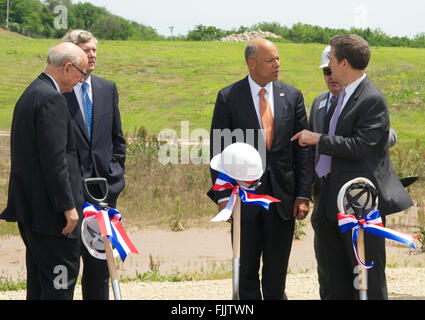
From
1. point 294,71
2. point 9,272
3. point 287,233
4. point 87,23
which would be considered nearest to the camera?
point 287,233

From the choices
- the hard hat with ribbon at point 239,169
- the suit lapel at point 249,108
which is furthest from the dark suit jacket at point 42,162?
the suit lapel at point 249,108

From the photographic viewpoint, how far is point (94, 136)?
4.71 meters

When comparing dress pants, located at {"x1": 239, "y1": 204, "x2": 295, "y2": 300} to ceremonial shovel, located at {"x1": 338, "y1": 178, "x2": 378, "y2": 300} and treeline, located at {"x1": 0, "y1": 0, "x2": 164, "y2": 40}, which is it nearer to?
ceremonial shovel, located at {"x1": 338, "y1": 178, "x2": 378, "y2": 300}

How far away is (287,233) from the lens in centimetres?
475

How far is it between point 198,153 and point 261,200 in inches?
477

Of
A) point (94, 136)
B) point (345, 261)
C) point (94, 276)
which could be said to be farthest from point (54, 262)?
point (345, 261)

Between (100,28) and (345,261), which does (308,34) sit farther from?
(345,261)

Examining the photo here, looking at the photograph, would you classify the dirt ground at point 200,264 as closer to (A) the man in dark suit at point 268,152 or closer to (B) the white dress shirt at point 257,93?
(A) the man in dark suit at point 268,152

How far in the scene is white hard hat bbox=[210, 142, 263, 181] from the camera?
3115 mm

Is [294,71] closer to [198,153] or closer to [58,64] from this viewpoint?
[198,153]

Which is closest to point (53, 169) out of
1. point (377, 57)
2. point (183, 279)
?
point (183, 279)

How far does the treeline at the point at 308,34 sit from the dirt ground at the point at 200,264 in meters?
29.9

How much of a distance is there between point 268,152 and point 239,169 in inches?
60.8

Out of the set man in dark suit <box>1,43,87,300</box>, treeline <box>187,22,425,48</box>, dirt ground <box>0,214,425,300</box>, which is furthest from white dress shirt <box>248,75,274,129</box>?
treeline <box>187,22,425,48</box>
